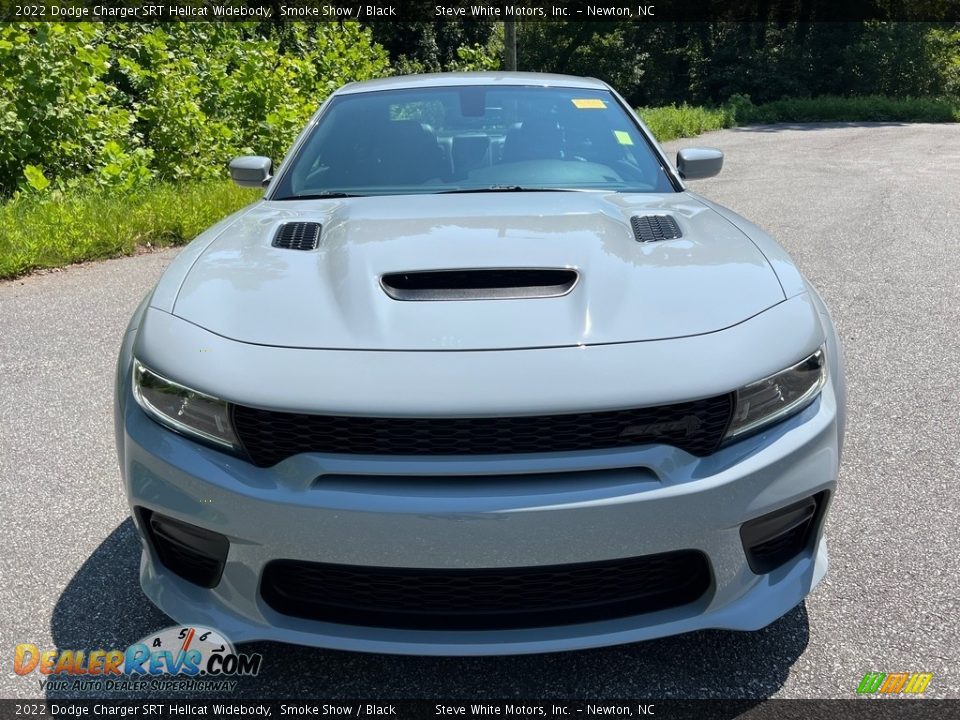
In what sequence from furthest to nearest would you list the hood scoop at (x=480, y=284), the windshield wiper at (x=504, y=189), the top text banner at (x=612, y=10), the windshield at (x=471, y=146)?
the top text banner at (x=612, y=10) → the windshield at (x=471, y=146) → the windshield wiper at (x=504, y=189) → the hood scoop at (x=480, y=284)

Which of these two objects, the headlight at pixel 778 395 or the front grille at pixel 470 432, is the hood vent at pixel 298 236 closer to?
the front grille at pixel 470 432

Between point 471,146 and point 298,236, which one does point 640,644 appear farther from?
point 471,146

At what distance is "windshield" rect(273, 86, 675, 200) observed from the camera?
300 cm

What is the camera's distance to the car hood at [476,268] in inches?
71.0

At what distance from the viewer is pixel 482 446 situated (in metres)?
1.67

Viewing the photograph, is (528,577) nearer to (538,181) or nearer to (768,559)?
(768,559)

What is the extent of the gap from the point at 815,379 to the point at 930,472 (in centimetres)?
154

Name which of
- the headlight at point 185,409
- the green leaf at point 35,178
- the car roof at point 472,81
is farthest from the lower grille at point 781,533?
the green leaf at point 35,178

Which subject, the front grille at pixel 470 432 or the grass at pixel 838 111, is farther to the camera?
the grass at pixel 838 111

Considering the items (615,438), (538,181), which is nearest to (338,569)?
(615,438)

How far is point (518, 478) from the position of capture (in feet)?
5.51

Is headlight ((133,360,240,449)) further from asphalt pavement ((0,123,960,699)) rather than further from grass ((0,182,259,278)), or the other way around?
grass ((0,182,259,278))

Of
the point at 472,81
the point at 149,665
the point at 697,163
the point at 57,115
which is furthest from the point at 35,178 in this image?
the point at 149,665

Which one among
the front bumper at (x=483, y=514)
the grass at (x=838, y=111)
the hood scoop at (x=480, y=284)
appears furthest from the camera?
the grass at (x=838, y=111)
